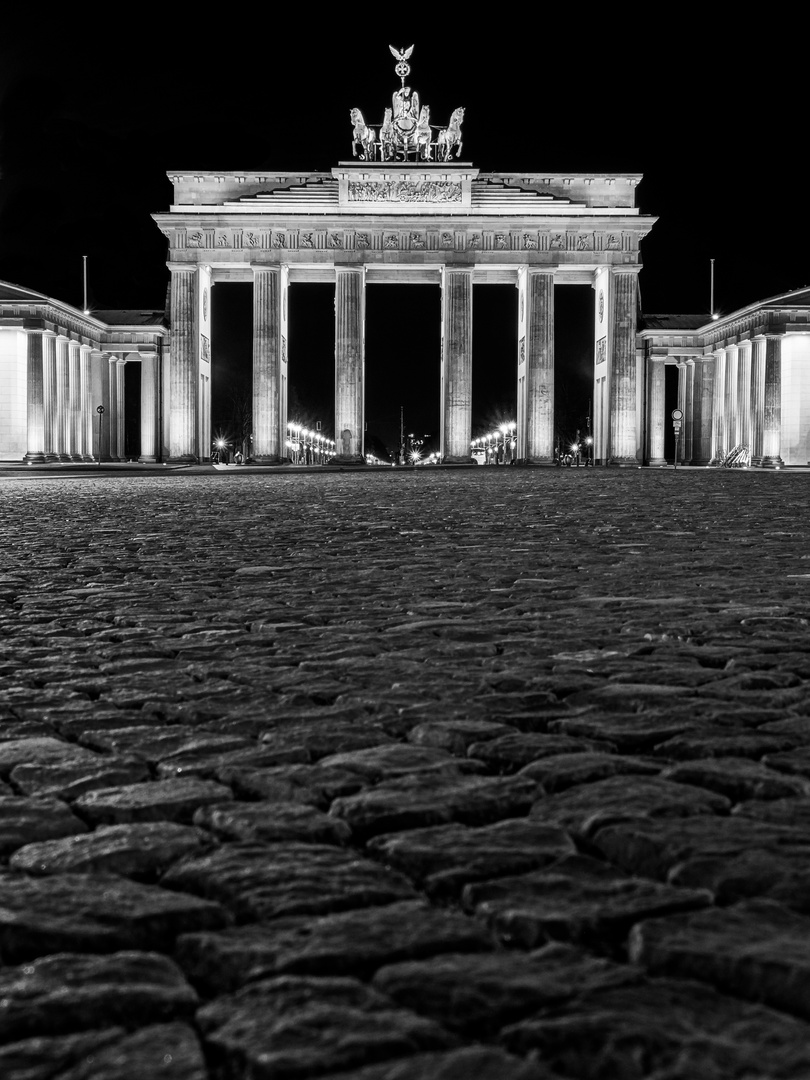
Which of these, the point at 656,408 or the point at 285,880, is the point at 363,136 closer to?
the point at 656,408

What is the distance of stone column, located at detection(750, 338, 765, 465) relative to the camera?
62.8 metres

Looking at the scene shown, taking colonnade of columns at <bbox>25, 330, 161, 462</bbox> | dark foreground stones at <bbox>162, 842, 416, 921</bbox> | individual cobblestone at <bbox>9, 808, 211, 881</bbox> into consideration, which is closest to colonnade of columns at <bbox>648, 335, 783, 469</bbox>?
colonnade of columns at <bbox>25, 330, 161, 462</bbox>

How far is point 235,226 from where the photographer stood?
6919 cm

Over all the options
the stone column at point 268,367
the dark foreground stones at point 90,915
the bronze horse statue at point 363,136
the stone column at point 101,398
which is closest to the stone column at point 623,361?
the stone column at point 268,367

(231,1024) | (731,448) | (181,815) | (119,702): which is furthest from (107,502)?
(731,448)

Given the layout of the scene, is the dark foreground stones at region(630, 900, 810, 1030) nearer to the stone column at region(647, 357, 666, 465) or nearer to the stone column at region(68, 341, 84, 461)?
the stone column at region(68, 341, 84, 461)

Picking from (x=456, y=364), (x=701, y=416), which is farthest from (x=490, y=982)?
(x=701, y=416)

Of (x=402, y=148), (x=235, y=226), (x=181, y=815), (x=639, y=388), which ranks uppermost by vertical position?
(x=402, y=148)

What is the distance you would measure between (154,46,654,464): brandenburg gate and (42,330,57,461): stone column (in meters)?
7.15

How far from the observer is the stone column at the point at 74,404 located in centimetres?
7006

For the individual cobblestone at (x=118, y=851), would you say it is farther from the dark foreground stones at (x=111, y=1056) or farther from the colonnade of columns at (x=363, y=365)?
the colonnade of columns at (x=363, y=365)

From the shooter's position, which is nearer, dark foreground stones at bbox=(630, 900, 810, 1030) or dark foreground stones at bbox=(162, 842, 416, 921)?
dark foreground stones at bbox=(630, 900, 810, 1030)

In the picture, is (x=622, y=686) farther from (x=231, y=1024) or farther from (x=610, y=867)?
(x=231, y=1024)

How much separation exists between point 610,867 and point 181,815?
1088 millimetres
